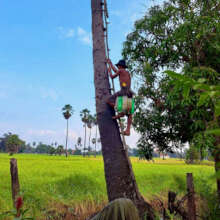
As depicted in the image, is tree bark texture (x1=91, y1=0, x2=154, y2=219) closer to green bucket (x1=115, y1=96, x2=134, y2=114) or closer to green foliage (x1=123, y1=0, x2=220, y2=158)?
green bucket (x1=115, y1=96, x2=134, y2=114)

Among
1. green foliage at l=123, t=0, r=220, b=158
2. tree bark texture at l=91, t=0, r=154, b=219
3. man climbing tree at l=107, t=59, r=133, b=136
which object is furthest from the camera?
green foliage at l=123, t=0, r=220, b=158

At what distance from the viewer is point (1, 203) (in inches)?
305

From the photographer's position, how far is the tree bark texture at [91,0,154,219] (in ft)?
15.1

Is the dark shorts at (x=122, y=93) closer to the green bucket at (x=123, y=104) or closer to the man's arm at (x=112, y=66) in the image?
the green bucket at (x=123, y=104)

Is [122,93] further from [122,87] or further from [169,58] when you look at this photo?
[169,58]

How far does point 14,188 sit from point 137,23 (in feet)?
25.2

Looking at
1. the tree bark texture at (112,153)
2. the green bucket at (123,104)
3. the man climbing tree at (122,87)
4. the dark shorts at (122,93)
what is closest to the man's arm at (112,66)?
the man climbing tree at (122,87)

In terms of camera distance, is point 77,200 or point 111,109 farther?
point 77,200

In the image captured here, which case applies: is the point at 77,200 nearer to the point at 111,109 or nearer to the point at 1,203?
the point at 1,203

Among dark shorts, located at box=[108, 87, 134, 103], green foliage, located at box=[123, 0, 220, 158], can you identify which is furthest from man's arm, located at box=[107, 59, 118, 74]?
green foliage, located at box=[123, 0, 220, 158]

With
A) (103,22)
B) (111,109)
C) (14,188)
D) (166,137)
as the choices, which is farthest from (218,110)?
(166,137)

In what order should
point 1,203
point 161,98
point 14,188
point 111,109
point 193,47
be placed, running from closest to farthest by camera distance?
point 111,109
point 14,188
point 1,203
point 193,47
point 161,98

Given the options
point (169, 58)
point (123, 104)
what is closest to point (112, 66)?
point (123, 104)

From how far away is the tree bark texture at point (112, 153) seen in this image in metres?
4.60
